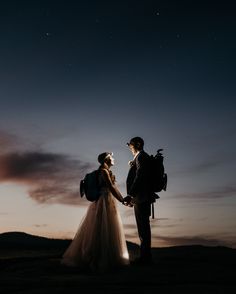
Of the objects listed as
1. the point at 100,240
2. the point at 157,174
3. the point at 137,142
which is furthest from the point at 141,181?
the point at 100,240

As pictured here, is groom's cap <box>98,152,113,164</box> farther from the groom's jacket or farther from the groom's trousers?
the groom's trousers

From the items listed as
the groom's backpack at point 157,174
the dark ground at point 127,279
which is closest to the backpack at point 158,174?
the groom's backpack at point 157,174

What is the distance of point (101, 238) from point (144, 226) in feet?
3.27

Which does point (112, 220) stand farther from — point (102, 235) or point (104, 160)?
point (104, 160)

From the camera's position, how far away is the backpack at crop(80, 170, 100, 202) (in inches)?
374

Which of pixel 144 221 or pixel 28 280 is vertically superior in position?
pixel 144 221

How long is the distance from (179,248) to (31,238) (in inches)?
763

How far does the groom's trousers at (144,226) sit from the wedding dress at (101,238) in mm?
379

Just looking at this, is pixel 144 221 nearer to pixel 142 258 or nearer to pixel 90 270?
pixel 142 258

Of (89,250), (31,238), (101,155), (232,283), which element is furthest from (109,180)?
(31,238)

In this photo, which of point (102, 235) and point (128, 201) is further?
point (128, 201)

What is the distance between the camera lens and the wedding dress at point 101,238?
8984 mm

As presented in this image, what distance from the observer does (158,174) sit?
9391mm

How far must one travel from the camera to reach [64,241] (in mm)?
34281
